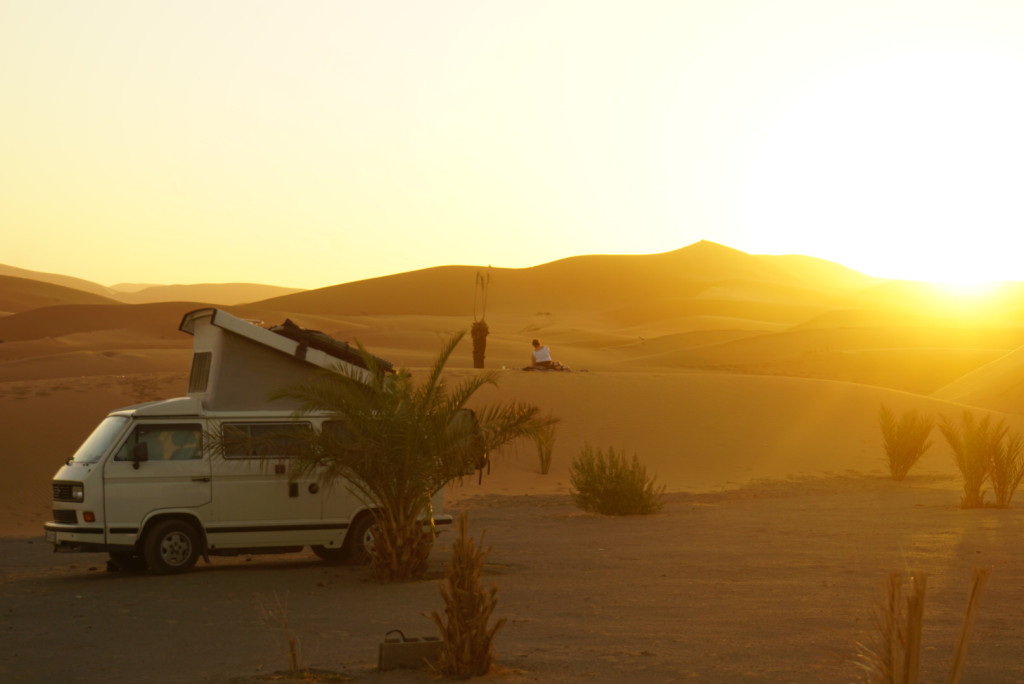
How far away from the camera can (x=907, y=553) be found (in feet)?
43.7

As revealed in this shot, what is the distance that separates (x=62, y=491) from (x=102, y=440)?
73 cm

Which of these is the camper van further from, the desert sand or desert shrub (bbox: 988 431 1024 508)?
desert shrub (bbox: 988 431 1024 508)

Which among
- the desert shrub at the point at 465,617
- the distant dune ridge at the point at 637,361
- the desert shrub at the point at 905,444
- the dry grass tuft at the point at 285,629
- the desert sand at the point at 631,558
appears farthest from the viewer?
the distant dune ridge at the point at 637,361

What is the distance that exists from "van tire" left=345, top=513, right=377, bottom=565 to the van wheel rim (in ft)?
6.11

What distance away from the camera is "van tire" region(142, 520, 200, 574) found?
12633 mm

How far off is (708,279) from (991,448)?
130 meters

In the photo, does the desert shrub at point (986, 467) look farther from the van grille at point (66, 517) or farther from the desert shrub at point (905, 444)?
the van grille at point (66, 517)

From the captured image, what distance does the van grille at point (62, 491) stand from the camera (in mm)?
12617

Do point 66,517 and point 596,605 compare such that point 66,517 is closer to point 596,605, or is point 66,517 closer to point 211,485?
point 211,485

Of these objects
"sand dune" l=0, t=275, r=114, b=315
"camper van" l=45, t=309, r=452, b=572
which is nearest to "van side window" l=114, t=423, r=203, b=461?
"camper van" l=45, t=309, r=452, b=572

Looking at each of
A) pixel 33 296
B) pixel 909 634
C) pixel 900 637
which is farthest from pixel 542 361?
pixel 33 296

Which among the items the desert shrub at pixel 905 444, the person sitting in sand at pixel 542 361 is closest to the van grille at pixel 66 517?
the desert shrub at pixel 905 444

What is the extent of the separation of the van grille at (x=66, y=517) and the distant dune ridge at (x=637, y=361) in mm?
7286

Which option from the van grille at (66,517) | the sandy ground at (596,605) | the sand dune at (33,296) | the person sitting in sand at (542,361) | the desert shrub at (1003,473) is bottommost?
the sandy ground at (596,605)
